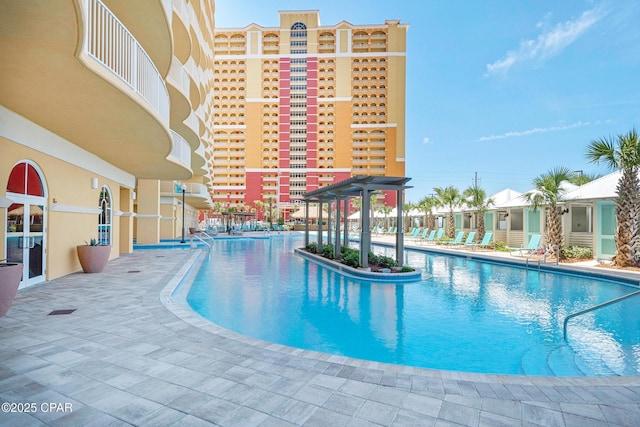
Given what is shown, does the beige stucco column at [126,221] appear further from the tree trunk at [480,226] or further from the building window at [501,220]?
the building window at [501,220]

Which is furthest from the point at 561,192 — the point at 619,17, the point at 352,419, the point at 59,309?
the point at 59,309

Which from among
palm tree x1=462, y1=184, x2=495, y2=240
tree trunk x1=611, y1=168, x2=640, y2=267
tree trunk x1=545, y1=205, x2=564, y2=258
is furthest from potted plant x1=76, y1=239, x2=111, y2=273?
palm tree x1=462, y1=184, x2=495, y2=240

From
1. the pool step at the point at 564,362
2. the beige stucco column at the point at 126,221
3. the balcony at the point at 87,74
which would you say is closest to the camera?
the balcony at the point at 87,74

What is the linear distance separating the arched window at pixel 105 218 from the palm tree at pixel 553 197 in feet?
53.2

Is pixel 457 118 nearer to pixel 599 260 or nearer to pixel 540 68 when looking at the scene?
pixel 540 68

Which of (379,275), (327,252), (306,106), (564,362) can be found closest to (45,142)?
(379,275)

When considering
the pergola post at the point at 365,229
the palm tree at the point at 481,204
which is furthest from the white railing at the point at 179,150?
the palm tree at the point at 481,204

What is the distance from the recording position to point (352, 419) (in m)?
2.45

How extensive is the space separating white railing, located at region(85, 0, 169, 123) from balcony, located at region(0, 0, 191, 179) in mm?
13

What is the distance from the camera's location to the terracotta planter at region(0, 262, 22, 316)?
4.58m

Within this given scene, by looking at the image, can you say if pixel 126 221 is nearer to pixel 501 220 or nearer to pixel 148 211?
pixel 148 211

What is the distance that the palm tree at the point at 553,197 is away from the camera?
13195 mm

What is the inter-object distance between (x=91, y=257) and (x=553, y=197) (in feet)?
51.9

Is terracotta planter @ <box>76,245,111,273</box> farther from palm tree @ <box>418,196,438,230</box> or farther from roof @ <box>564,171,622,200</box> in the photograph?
palm tree @ <box>418,196,438,230</box>
